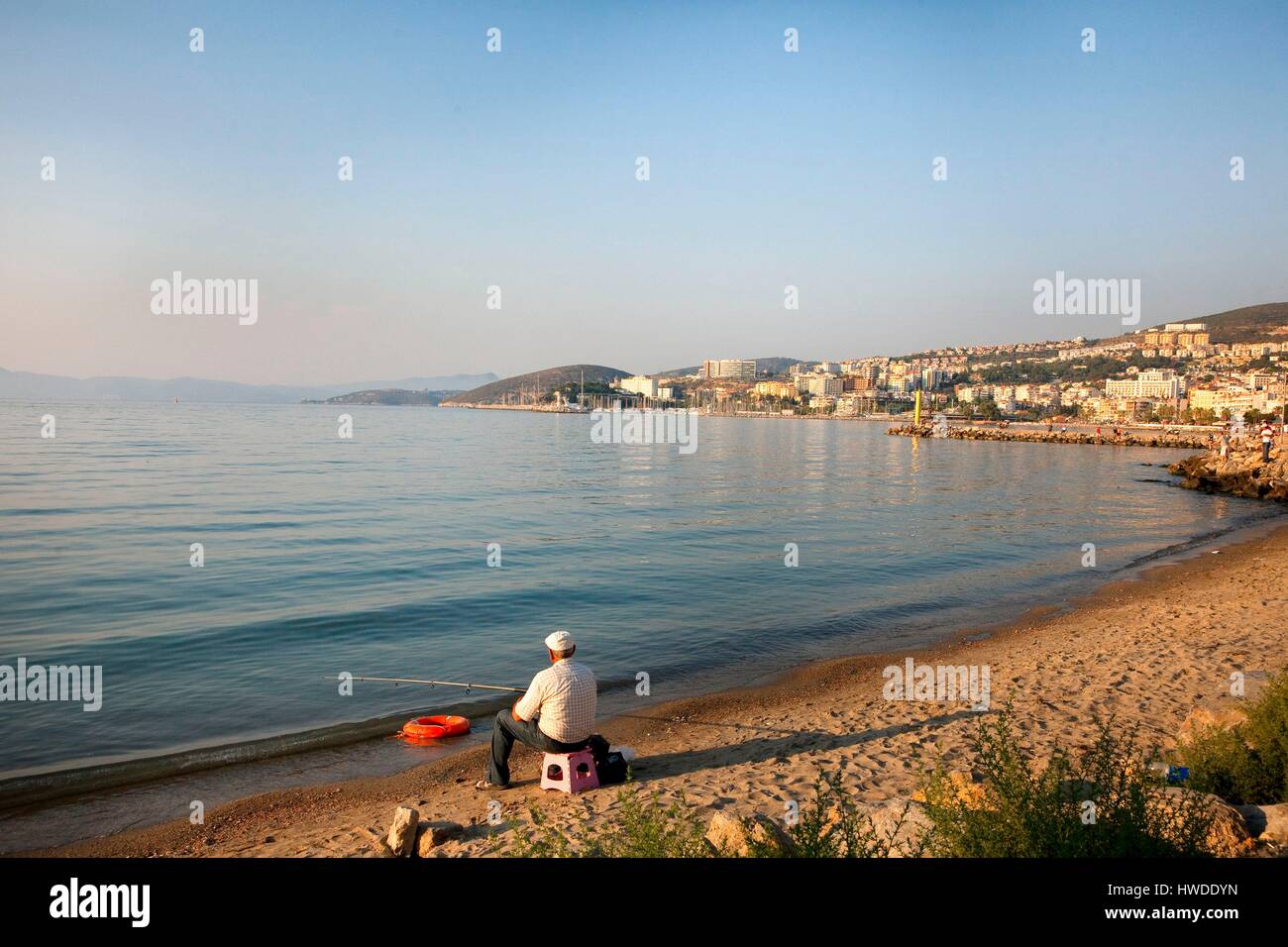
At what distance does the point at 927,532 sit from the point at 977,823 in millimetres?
24256

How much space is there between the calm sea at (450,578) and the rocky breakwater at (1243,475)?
2.68 metres

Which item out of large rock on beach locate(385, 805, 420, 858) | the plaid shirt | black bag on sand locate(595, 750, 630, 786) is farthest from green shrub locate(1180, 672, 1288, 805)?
large rock on beach locate(385, 805, 420, 858)

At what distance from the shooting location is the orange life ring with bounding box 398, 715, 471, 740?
9.23m

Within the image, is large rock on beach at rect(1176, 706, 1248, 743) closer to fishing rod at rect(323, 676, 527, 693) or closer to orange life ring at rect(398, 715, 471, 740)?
orange life ring at rect(398, 715, 471, 740)

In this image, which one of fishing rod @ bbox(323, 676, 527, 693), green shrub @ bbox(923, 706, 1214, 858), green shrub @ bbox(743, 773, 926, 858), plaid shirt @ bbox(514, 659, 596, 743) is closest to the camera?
green shrub @ bbox(743, 773, 926, 858)

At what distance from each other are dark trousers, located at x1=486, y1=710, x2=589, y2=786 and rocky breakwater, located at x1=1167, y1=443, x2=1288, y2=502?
4368 centimetres

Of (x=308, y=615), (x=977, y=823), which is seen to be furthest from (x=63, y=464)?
(x=977, y=823)

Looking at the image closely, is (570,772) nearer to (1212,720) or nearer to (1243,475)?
(1212,720)

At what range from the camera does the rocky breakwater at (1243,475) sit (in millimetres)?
39562

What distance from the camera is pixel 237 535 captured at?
23.1 meters

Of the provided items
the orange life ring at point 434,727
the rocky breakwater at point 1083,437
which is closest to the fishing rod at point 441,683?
the orange life ring at point 434,727

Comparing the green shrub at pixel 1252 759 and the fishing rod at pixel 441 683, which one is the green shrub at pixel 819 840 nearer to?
the green shrub at pixel 1252 759

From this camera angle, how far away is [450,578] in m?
18.5

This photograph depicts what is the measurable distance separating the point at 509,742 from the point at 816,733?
3.65m
